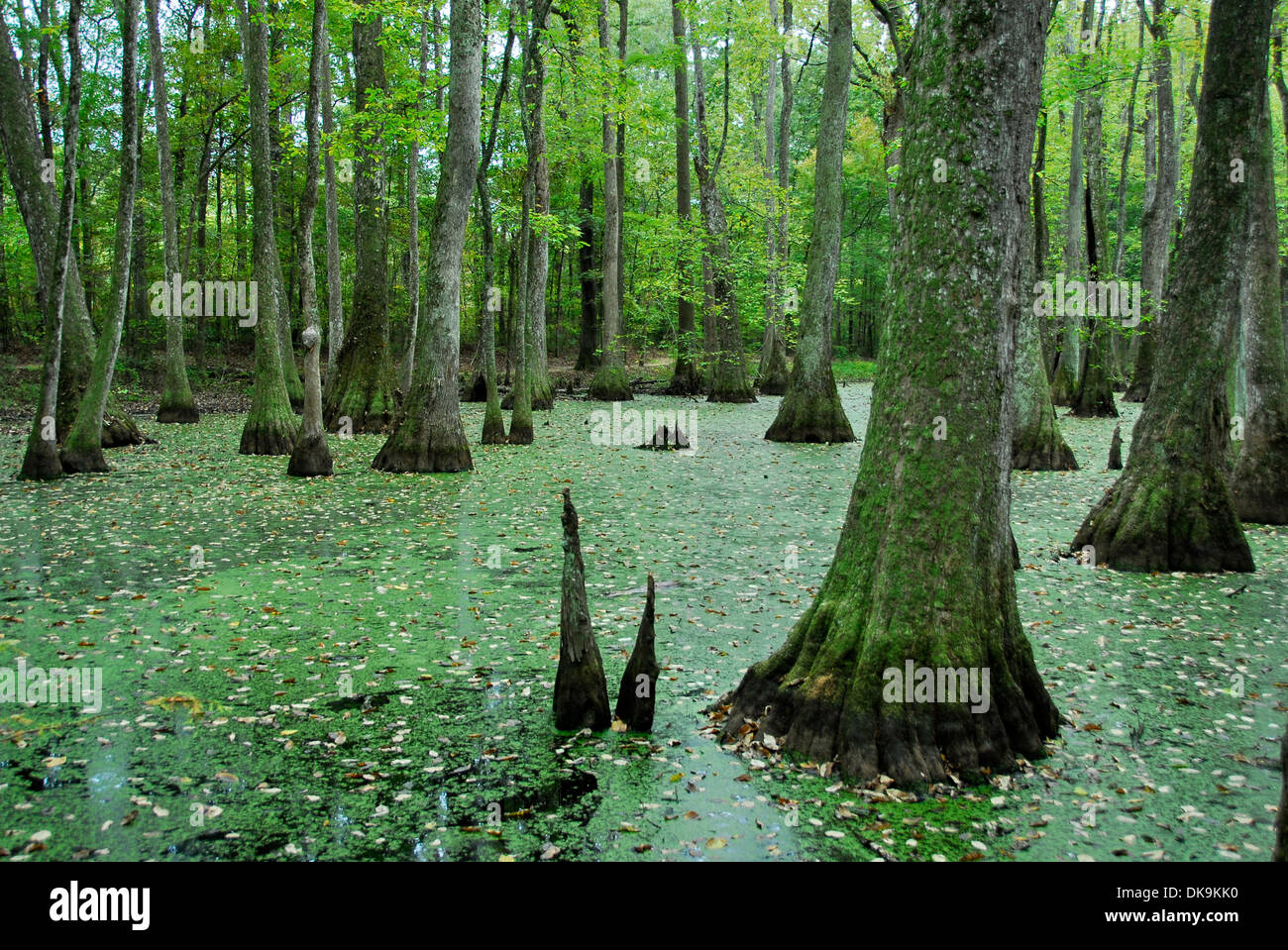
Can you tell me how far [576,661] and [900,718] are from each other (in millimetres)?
1684

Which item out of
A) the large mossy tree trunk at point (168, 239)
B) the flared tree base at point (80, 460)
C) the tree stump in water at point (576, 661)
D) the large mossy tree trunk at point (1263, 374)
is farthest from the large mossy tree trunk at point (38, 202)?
the large mossy tree trunk at point (1263, 374)

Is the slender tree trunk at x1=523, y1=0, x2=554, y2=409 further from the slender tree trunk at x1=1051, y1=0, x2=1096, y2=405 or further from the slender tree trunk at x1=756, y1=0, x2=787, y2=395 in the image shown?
the slender tree trunk at x1=1051, y1=0, x2=1096, y2=405

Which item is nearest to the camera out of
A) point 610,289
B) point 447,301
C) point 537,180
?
point 447,301

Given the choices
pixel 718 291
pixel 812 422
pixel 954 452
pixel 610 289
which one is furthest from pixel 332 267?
pixel 954 452

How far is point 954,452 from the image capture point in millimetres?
4230

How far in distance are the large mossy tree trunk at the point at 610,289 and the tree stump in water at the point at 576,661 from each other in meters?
20.1

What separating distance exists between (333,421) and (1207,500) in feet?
49.3

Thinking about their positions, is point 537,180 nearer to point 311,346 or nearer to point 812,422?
point 311,346

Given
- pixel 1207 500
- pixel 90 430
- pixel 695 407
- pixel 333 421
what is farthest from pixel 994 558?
pixel 695 407

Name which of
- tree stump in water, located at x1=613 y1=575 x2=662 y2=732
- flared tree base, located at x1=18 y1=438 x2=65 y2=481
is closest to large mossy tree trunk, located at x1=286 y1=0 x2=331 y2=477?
flared tree base, located at x1=18 y1=438 x2=65 y2=481

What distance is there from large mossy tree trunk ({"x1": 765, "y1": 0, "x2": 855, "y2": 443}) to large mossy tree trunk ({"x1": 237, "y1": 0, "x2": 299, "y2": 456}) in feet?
30.7

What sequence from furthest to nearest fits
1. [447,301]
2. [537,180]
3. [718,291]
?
[718,291]
[537,180]
[447,301]
